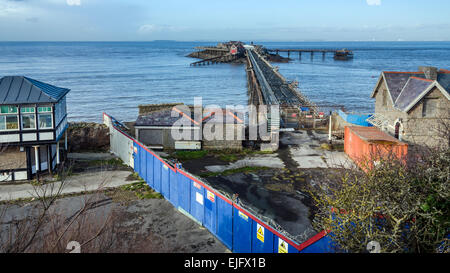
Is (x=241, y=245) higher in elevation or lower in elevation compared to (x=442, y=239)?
lower

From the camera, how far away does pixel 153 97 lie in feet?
242

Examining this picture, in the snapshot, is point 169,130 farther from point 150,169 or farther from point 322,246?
point 322,246

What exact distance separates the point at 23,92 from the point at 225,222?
1466cm

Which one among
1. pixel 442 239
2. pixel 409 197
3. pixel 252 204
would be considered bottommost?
pixel 252 204

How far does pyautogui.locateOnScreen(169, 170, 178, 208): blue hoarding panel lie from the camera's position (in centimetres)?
1877

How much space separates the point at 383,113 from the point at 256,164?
41.0 feet

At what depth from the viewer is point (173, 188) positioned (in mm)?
19047

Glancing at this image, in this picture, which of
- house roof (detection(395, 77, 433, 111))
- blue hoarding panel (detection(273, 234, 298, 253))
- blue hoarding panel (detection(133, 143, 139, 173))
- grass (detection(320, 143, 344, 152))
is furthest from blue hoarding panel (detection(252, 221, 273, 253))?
house roof (detection(395, 77, 433, 111))

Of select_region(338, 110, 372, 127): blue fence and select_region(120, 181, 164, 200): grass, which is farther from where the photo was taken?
select_region(338, 110, 372, 127): blue fence

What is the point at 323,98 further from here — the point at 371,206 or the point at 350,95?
the point at 371,206

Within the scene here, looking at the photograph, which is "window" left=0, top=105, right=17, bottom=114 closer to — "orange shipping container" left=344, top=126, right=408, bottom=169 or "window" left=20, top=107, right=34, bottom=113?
"window" left=20, top=107, right=34, bottom=113

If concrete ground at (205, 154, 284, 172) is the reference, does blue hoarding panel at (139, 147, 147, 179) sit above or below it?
above

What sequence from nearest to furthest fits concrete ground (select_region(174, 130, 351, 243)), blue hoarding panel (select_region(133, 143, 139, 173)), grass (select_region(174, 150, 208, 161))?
concrete ground (select_region(174, 130, 351, 243)) → blue hoarding panel (select_region(133, 143, 139, 173)) → grass (select_region(174, 150, 208, 161))
